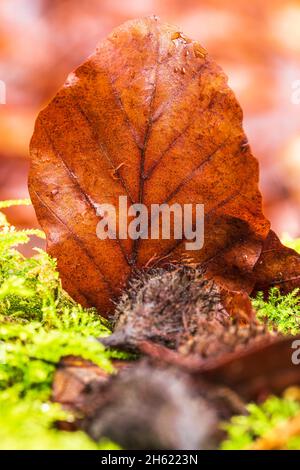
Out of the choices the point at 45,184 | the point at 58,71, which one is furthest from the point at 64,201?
the point at 58,71

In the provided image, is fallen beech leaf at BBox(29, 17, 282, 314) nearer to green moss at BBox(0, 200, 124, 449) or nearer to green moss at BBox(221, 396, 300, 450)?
green moss at BBox(0, 200, 124, 449)

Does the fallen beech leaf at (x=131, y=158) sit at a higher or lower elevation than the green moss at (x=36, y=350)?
higher

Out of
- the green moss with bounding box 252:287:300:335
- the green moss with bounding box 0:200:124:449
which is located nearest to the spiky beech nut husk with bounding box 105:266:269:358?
the green moss with bounding box 0:200:124:449

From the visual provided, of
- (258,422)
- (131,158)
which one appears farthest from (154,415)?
(131,158)

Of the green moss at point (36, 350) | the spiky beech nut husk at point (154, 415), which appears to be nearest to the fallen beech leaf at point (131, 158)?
the green moss at point (36, 350)

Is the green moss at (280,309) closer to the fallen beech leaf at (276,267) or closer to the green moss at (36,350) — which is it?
the fallen beech leaf at (276,267)

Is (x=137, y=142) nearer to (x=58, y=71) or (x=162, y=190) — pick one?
(x=162, y=190)

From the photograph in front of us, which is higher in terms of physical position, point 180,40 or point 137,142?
point 180,40
